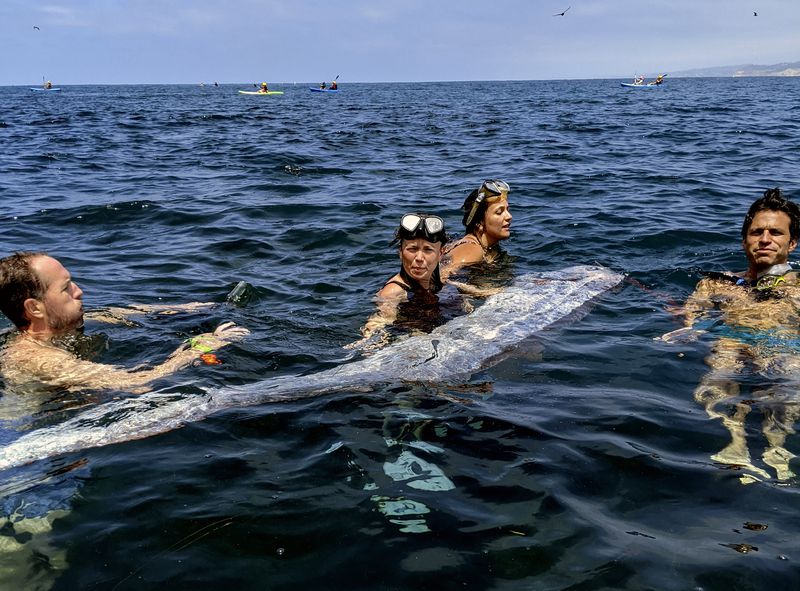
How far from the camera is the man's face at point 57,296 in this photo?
5.66 metres

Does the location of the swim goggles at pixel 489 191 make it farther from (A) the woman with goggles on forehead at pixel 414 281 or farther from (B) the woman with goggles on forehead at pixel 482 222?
(A) the woman with goggles on forehead at pixel 414 281

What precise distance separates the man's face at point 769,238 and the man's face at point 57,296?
22.8 ft

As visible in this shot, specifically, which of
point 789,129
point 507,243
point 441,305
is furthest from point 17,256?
point 789,129

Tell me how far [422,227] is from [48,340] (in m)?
3.76

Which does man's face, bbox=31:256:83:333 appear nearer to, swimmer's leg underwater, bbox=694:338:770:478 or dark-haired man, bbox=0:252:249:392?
dark-haired man, bbox=0:252:249:392

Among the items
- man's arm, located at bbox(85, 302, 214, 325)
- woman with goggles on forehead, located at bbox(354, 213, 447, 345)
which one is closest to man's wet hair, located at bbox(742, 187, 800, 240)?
woman with goggles on forehead, located at bbox(354, 213, 447, 345)

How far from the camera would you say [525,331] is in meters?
6.57

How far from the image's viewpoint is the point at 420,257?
7090 mm

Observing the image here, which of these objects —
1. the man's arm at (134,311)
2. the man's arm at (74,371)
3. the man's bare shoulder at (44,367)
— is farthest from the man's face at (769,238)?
the man's bare shoulder at (44,367)

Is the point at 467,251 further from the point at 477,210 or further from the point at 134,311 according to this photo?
the point at 134,311

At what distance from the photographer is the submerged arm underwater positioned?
461 centimetres

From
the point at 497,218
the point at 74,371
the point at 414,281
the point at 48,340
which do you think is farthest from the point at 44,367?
the point at 497,218

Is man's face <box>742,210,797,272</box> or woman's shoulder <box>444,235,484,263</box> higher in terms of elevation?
man's face <box>742,210,797,272</box>

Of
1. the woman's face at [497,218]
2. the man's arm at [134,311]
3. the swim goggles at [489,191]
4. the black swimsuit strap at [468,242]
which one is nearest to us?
the man's arm at [134,311]
